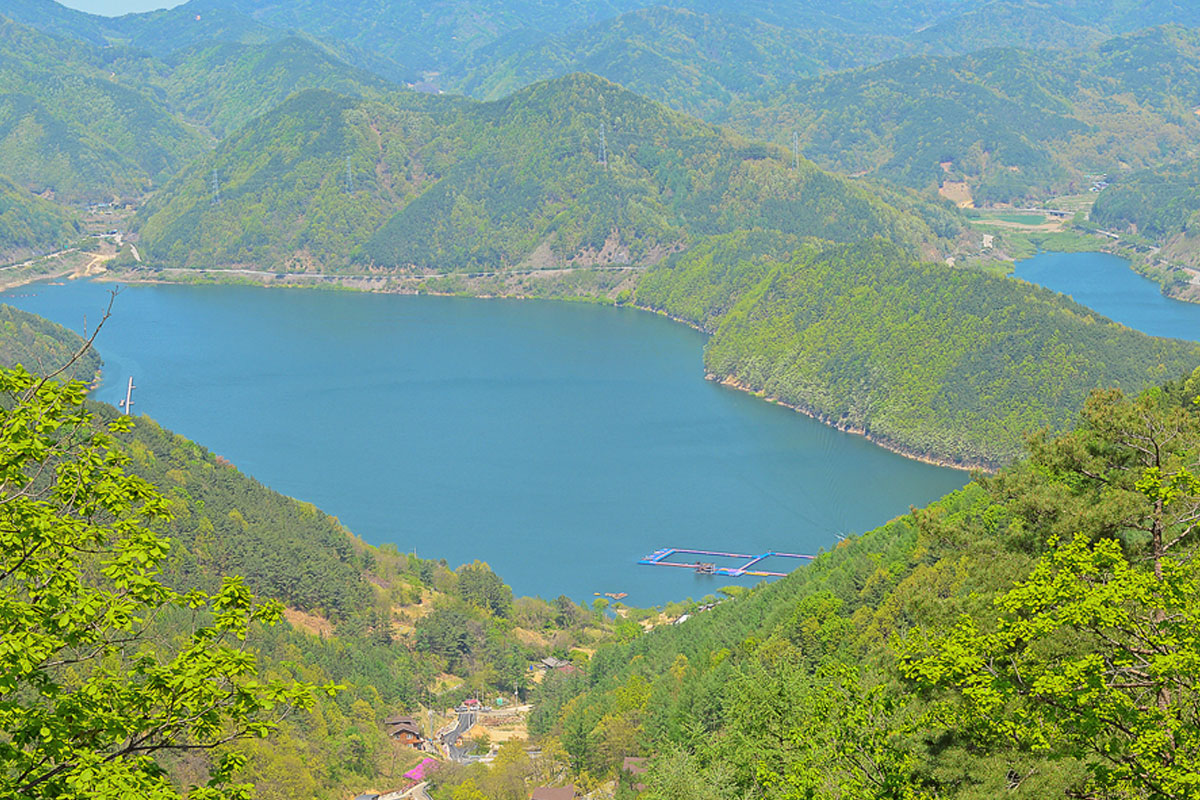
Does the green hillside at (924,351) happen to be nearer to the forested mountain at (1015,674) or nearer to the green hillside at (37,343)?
the green hillside at (37,343)

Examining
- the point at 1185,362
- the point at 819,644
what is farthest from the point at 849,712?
the point at 1185,362

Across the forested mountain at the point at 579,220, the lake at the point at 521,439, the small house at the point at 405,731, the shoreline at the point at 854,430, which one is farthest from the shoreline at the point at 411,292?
the small house at the point at 405,731

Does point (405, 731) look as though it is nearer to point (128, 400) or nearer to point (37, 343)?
point (128, 400)

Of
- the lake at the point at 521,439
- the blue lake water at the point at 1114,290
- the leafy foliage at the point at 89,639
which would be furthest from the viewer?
the blue lake water at the point at 1114,290

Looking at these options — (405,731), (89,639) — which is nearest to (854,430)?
(405,731)

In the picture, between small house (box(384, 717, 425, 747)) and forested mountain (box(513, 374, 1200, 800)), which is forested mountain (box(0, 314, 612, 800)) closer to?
small house (box(384, 717, 425, 747))

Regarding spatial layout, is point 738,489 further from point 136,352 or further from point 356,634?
point 136,352

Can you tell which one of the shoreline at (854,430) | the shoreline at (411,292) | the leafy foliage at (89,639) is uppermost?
the leafy foliage at (89,639)
